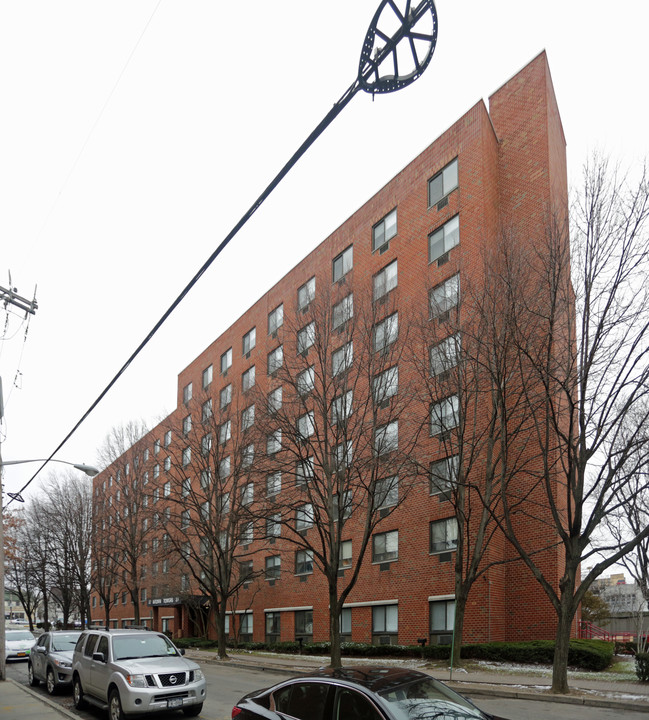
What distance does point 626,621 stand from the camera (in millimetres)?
44312

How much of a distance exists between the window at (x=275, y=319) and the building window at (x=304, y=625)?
605 inches

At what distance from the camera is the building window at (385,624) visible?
28.5 metres

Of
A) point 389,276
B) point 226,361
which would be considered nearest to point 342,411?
point 389,276

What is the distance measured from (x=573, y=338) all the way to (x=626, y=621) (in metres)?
34.3

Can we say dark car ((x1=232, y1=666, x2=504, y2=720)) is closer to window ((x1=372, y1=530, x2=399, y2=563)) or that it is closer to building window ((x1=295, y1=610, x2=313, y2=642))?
window ((x1=372, y1=530, x2=399, y2=563))

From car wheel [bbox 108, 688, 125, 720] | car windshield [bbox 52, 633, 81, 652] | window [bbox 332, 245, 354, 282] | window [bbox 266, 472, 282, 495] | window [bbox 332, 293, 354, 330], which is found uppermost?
window [bbox 332, 245, 354, 282]

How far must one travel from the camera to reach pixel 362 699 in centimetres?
623

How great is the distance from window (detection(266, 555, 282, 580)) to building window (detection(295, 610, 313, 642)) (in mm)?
2836

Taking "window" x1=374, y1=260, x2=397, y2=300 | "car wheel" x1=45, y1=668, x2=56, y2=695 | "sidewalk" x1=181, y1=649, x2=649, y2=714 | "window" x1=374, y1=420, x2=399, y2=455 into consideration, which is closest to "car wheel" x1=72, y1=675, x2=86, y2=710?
"car wheel" x1=45, y1=668, x2=56, y2=695

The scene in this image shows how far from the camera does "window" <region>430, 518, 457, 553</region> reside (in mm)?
26141

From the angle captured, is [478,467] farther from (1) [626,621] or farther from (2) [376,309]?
(1) [626,621]

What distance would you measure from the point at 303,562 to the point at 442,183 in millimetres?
19236

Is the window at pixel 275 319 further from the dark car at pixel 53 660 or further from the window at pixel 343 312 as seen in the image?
the dark car at pixel 53 660

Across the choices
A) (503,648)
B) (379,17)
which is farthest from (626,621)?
(379,17)
